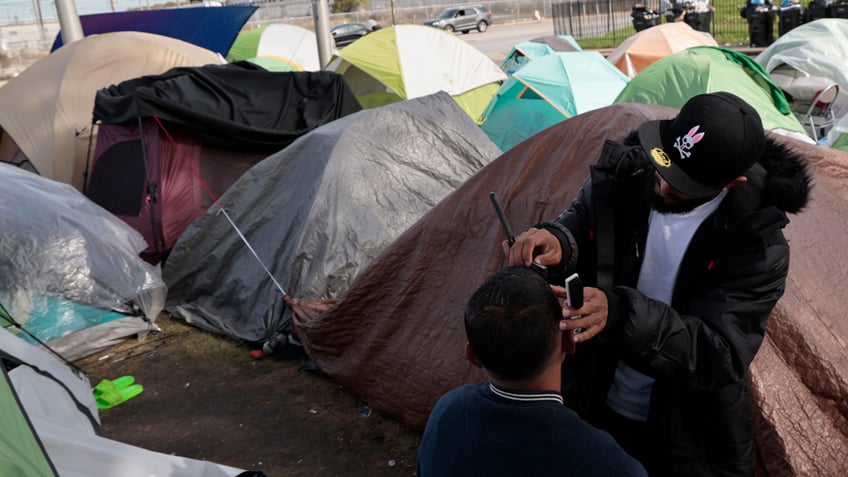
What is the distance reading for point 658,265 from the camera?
75.3 inches

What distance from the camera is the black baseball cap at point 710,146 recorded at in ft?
5.29

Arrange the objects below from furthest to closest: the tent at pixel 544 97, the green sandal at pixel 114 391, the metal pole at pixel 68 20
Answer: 1. the metal pole at pixel 68 20
2. the tent at pixel 544 97
3. the green sandal at pixel 114 391

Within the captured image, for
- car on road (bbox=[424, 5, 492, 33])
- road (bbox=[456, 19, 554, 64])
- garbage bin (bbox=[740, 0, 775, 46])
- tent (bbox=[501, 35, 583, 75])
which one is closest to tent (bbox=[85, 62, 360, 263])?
tent (bbox=[501, 35, 583, 75])

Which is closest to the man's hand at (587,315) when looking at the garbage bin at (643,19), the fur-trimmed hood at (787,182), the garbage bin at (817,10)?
the fur-trimmed hood at (787,182)

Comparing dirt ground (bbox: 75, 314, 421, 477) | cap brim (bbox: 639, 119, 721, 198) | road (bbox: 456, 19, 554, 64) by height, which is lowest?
dirt ground (bbox: 75, 314, 421, 477)

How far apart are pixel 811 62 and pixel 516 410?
30.0ft

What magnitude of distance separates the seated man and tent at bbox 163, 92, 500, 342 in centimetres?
355

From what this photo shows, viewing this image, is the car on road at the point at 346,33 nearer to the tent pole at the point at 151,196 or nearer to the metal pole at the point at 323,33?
the metal pole at the point at 323,33

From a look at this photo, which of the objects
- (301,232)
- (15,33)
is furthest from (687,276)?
(15,33)

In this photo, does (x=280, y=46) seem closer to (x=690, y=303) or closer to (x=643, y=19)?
(x=643, y=19)

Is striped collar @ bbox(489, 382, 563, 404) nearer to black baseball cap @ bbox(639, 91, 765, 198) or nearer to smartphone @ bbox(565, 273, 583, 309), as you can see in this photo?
smartphone @ bbox(565, 273, 583, 309)

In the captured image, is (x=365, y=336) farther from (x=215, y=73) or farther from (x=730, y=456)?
(x=215, y=73)

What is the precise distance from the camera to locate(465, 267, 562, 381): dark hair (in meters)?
1.43

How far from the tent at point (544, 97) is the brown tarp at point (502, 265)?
175 inches
